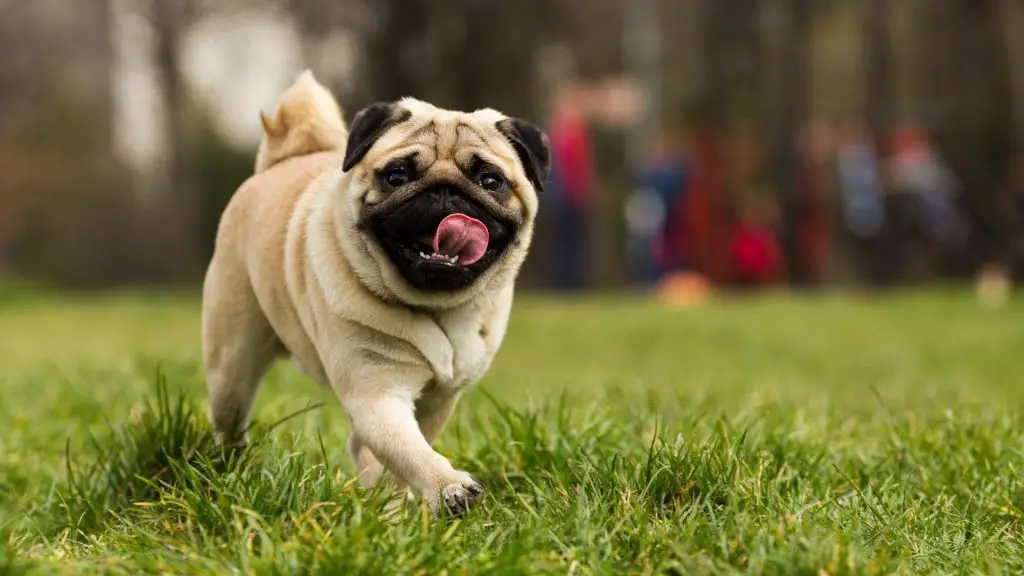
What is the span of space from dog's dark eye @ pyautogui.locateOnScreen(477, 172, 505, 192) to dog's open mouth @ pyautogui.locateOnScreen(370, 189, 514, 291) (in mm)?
98

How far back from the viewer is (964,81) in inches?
874

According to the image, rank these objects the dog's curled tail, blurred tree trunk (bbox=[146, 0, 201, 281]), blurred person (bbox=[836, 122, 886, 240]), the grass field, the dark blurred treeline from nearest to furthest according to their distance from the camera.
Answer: the grass field < the dog's curled tail < the dark blurred treeline < blurred person (bbox=[836, 122, 886, 240]) < blurred tree trunk (bbox=[146, 0, 201, 281])

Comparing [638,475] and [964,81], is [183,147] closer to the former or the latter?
[964,81]

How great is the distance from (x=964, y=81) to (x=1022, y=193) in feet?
8.56

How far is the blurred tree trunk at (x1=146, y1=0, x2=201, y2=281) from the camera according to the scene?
2264 cm

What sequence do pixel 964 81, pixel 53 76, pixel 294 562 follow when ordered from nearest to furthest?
pixel 294 562 < pixel 964 81 < pixel 53 76

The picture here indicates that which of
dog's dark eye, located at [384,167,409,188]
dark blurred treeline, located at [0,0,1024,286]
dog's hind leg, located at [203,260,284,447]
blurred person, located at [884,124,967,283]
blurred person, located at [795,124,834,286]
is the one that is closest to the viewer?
dog's dark eye, located at [384,167,409,188]

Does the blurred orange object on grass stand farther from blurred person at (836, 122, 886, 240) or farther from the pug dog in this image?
the pug dog

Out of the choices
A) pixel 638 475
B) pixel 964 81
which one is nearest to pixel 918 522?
pixel 638 475

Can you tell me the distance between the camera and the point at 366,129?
144 inches

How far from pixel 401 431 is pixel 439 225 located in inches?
22.5

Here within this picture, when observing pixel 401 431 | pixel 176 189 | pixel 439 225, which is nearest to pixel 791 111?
pixel 176 189

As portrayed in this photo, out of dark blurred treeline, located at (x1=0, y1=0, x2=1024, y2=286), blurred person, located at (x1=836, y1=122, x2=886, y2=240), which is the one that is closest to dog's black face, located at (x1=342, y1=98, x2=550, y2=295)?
dark blurred treeline, located at (x1=0, y1=0, x2=1024, y2=286)

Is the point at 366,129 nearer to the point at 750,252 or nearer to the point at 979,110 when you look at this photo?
the point at 750,252
